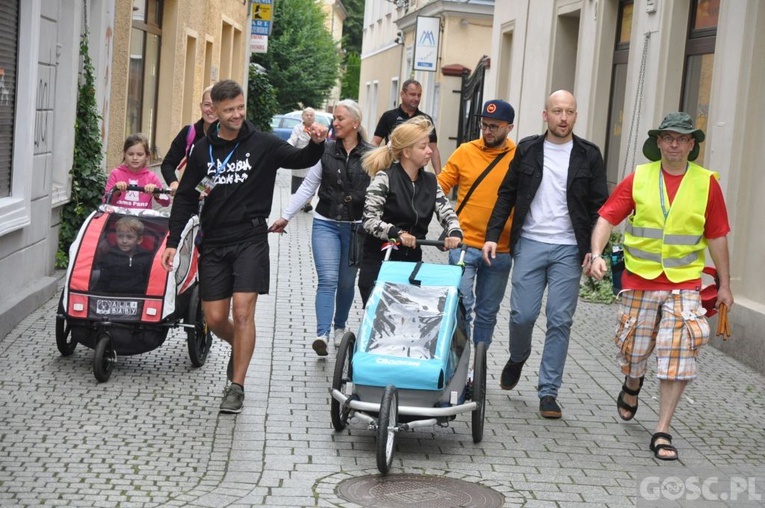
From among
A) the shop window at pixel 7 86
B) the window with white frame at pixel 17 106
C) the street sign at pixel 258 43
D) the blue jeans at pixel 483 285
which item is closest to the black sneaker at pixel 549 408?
the blue jeans at pixel 483 285

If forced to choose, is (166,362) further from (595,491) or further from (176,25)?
(176,25)

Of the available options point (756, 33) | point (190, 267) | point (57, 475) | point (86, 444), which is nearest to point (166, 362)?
point (190, 267)

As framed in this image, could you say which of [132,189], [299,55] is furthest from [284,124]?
[132,189]

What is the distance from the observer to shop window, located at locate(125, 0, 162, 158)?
1748 centimetres

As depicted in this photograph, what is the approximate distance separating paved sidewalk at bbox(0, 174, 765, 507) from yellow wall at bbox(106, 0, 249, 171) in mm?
6377

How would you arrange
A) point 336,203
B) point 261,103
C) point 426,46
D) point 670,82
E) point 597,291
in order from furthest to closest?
point 261,103 < point 426,46 < point 597,291 < point 670,82 < point 336,203

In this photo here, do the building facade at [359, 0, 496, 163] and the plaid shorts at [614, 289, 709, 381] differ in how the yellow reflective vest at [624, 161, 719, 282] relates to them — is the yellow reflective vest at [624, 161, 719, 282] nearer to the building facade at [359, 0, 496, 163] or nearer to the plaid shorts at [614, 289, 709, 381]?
the plaid shorts at [614, 289, 709, 381]

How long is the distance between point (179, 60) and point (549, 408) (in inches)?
574

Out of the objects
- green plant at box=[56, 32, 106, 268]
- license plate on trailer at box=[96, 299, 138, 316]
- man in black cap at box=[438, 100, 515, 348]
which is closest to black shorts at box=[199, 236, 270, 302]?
license plate on trailer at box=[96, 299, 138, 316]

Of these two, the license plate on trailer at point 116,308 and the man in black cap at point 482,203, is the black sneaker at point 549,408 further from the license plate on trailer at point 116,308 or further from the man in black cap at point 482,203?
the license plate on trailer at point 116,308

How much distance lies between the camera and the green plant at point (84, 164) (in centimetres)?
1145

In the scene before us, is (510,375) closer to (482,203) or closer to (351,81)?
(482,203)

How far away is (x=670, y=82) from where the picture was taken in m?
11.9

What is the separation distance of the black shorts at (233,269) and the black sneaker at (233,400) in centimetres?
51
